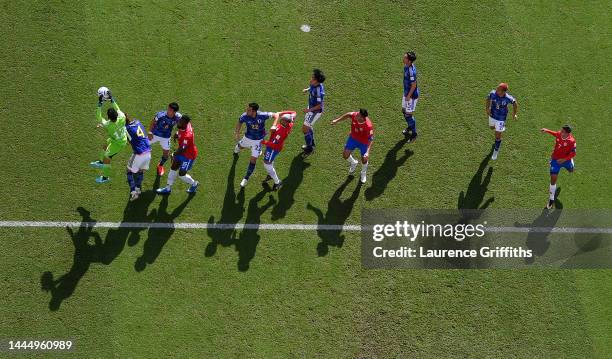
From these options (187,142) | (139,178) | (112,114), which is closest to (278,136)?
(187,142)

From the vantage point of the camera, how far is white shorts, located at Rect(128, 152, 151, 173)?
15266 millimetres

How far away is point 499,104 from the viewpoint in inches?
650

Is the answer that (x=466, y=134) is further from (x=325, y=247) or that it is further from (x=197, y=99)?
(x=197, y=99)

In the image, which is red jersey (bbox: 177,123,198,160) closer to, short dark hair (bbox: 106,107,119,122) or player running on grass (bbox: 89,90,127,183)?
player running on grass (bbox: 89,90,127,183)

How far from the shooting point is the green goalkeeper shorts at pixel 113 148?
1534 centimetres

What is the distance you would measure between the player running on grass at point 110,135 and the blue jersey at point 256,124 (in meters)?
2.89

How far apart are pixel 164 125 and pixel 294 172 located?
3672mm

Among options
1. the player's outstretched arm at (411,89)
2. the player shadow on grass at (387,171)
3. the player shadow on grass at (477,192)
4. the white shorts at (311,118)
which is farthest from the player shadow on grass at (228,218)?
the player shadow on grass at (477,192)

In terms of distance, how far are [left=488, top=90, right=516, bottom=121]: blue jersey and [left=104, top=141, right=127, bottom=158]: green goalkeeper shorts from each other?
9449 millimetres

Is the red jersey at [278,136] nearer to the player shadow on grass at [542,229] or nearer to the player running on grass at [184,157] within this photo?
the player running on grass at [184,157]

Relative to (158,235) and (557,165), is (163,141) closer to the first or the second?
(158,235)

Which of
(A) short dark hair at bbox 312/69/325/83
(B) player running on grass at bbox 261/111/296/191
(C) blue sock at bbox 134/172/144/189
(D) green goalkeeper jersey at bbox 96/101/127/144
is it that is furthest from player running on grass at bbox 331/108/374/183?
(D) green goalkeeper jersey at bbox 96/101/127/144

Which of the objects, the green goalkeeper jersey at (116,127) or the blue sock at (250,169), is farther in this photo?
the blue sock at (250,169)

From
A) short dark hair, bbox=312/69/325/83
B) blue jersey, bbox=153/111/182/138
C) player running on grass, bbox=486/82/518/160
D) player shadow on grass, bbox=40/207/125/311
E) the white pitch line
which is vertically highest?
short dark hair, bbox=312/69/325/83
